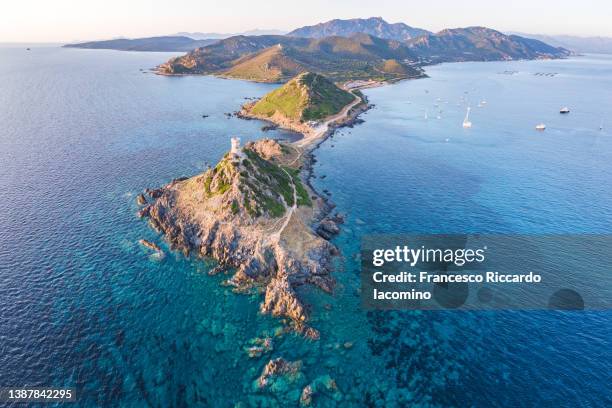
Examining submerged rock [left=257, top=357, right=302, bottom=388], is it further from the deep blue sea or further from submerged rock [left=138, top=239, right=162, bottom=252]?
submerged rock [left=138, top=239, right=162, bottom=252]

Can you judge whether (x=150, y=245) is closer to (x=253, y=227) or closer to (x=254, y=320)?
(x=253, y=227)

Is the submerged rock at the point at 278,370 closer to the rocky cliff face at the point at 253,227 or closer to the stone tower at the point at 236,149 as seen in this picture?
the rocky cliff face at the point at 253,227

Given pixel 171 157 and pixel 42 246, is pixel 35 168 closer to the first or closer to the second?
pixel 171 157

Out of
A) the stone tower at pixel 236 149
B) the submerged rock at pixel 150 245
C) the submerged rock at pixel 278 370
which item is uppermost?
the stone tower at pixel 236 149

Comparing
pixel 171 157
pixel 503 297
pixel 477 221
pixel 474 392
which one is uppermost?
pixel 171 157

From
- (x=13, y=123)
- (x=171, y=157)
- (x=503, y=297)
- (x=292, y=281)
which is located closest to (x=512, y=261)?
(x=503, y=297)

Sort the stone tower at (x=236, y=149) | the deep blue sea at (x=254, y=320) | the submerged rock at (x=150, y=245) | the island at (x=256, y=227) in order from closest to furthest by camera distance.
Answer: the deep blue sea at (x=254, y=320) → the island at (x=256, y=227) → the submerged rock at (x=150, y=245) → the stone tower at (x=236, y=149)

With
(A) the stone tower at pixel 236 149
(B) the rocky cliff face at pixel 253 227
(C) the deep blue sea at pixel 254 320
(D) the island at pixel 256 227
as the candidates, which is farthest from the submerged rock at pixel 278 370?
(A) the stone tower at pixel 236 149
